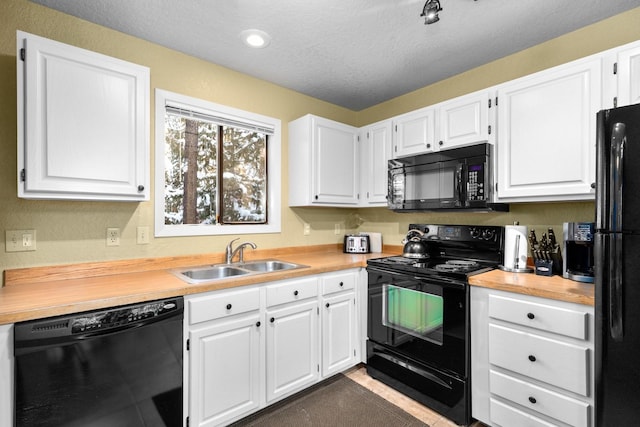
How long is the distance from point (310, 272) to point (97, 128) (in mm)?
1533

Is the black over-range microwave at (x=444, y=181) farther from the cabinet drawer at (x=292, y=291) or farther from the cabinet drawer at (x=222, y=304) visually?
the cabinet drawer at (x=222, y=304)

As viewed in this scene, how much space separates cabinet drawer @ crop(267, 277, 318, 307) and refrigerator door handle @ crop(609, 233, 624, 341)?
5.15 feet

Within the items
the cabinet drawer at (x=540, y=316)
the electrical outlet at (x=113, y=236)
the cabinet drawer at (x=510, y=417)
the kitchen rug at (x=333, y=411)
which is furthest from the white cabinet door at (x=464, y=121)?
the electrical outlet at (x=113, y=236)

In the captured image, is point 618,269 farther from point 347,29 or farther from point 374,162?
point 374,162

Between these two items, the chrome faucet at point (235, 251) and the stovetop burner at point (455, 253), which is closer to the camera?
Answer: the stovetop burner at point (455, 253)

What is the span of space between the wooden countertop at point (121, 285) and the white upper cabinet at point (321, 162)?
753 millimetres

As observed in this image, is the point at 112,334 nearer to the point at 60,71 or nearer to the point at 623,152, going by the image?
the point at 60,71

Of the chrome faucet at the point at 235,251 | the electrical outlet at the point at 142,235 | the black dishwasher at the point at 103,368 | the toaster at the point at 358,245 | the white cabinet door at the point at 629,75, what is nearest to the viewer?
the black dishwasher at the point at 103,368

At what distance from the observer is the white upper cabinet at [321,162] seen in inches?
110

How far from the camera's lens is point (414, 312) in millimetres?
2193

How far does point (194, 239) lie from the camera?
239 centimetres

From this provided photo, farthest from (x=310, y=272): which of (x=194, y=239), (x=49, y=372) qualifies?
(x=49, y=372)

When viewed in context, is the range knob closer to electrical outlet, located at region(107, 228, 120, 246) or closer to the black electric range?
the black electric range

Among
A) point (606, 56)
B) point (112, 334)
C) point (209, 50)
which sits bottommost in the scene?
point (112, 334)
